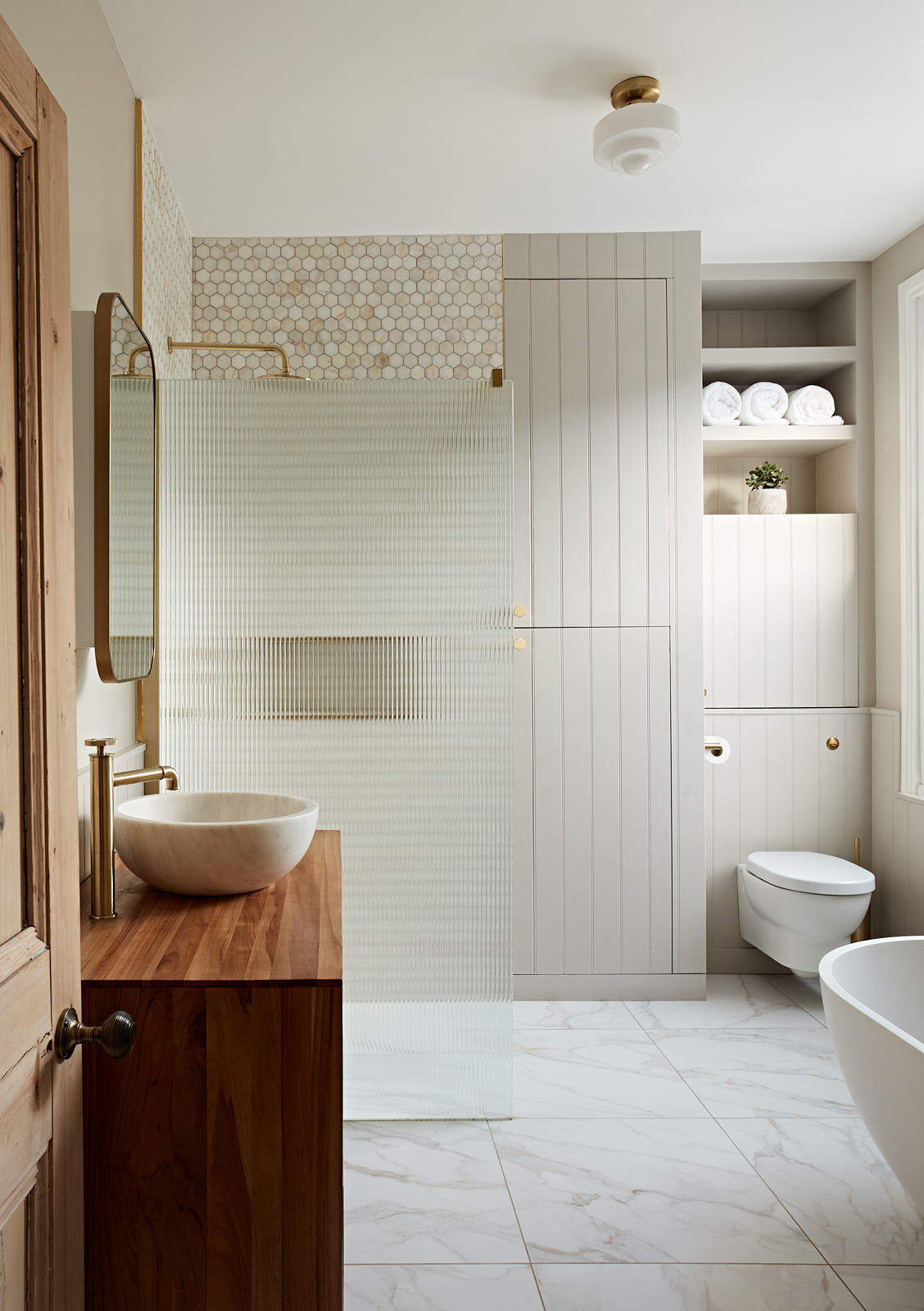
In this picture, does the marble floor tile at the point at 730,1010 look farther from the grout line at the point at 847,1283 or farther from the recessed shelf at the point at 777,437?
the recessed shelf at the point at 777,437

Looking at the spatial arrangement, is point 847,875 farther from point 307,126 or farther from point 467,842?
point 307,126

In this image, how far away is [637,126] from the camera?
2.31m

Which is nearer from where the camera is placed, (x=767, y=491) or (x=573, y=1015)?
(x=573, y=1015)

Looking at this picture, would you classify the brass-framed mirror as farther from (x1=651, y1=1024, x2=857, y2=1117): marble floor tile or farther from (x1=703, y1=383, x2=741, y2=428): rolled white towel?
(x1=703, y1=383, x2=741, y2=428): rolled white towel

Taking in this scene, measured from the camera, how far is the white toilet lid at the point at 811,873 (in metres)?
3.14

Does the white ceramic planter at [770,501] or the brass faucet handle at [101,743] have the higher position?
the white ceramic planter at [770,501]

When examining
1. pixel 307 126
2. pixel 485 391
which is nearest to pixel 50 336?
pixel 485 391

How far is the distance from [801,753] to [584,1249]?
6.82ft

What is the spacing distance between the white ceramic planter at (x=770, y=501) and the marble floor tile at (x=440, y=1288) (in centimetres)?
263

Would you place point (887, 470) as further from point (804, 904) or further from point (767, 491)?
point (804, 904)

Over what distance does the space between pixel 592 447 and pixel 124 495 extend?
183cm

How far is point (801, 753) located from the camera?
3.57 m

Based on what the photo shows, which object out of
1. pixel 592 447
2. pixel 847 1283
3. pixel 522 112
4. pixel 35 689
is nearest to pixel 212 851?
pixel 35 689

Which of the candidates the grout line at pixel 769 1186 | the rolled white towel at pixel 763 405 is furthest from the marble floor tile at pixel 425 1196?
the rolled white towel at pixel 763 405
